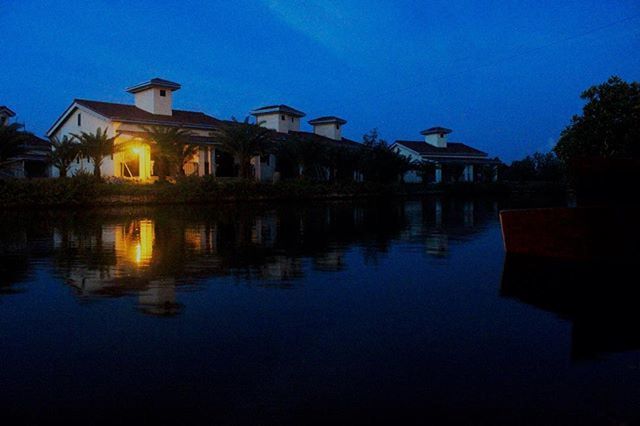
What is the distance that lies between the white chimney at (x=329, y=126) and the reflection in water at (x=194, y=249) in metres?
33.8

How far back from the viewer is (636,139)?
42.2ft

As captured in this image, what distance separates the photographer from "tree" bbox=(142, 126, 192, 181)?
1160 inches

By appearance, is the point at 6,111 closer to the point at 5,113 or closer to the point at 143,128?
the point at 5,113

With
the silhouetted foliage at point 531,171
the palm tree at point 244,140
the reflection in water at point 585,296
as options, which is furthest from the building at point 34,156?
the silhouetted foliage at point 531,171

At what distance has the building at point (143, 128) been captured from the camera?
104 feet

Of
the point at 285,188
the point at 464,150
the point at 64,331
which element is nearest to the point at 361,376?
the point at 64,331

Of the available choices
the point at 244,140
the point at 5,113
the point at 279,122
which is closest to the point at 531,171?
the point at 279,122

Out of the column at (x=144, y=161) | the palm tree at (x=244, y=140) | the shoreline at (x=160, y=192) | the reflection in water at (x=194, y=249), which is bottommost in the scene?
the reflection in water at (x=194, y=249)

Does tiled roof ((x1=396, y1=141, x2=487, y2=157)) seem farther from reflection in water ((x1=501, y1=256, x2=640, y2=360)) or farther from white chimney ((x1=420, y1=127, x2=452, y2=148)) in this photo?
reflection in water ((x1=501, y1=256, x2=640, y2=360))

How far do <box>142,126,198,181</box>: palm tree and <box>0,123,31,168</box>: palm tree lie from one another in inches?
239

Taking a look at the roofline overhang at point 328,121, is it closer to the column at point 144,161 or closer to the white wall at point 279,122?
the white wall at point 279,122

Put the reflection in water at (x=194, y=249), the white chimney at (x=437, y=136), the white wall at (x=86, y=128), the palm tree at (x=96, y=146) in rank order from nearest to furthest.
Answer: the reflection in water at (x=194, y=249)
the palm tree at (x=96, y=146)
the white wall at (x=86, y=128)
the white chimney at (x=437, y=136)

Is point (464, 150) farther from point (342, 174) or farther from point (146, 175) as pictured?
point (146, 175)

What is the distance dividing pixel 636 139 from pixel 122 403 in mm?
13259
